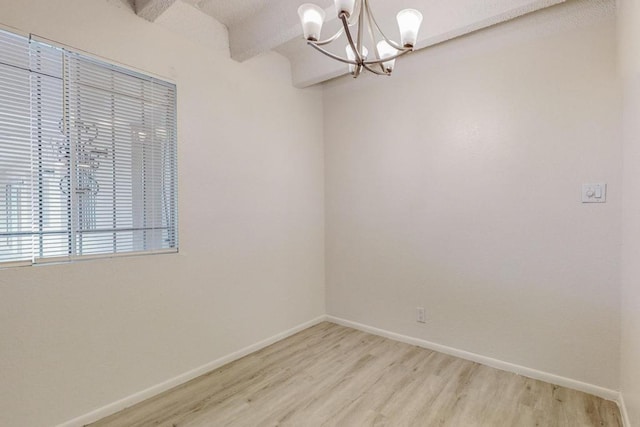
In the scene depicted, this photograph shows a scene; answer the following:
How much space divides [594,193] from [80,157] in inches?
125

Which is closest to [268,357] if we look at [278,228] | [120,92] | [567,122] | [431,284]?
[278,228]

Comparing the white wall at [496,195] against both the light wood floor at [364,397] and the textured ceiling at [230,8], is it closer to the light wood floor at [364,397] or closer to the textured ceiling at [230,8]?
the light wood floor at [364,397]

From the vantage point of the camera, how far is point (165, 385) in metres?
2.22

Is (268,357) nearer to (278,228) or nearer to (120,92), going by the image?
(278,228)

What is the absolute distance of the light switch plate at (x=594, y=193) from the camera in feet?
6.81

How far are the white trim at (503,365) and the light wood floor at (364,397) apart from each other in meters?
0.06

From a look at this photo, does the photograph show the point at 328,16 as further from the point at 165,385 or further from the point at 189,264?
the point at 165,385

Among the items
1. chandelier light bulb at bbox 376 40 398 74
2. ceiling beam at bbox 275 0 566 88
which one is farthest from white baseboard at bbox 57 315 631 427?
ceiling beam at bbox 275 0 566 88

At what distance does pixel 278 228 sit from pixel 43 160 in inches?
69.7

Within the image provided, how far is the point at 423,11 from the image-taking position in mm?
2207

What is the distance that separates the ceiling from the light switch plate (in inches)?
44.8

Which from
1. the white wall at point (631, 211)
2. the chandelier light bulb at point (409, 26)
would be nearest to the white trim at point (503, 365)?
the white wall at point (631, 211)

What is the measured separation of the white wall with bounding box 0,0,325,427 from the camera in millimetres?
1729

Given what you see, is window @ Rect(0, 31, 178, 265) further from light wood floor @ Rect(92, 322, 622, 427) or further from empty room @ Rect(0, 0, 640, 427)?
light wood floor @ Rect(92, 322, 622, 427)
